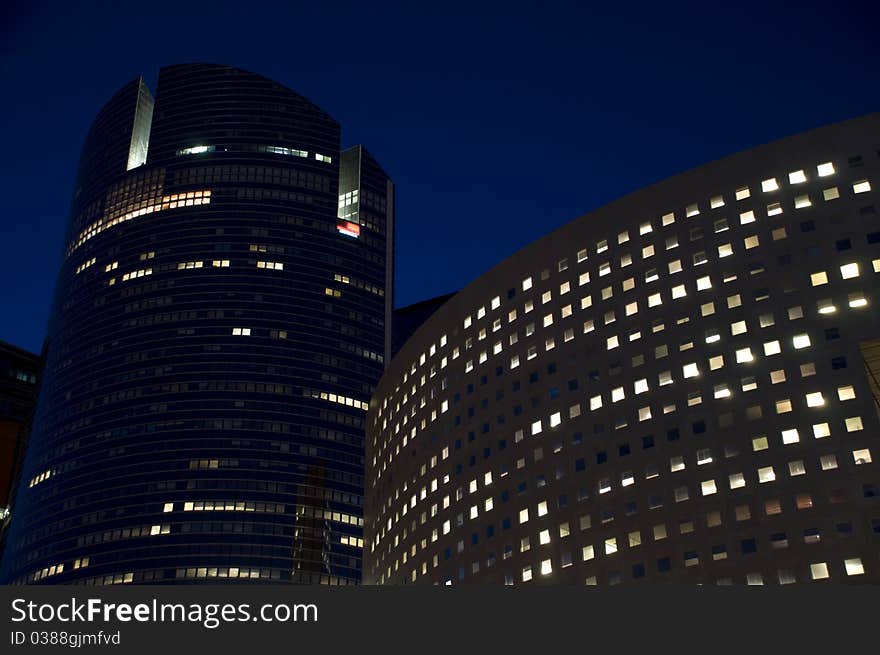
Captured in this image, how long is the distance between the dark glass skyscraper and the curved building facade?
70.2 metres

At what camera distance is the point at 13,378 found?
17075 cm

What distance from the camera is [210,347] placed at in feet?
509

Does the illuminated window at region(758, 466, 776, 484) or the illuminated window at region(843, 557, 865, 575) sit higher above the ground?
the illuminated window at region(758, 466, 776, 484)

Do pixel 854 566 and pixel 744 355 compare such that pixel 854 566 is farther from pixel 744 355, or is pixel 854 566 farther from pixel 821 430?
pixel 744 355

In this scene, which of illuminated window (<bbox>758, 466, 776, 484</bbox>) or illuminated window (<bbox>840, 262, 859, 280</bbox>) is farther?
illuminated window (<bbox>840, 262, 859, 280</bbox>)

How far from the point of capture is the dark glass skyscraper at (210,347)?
5576 inches

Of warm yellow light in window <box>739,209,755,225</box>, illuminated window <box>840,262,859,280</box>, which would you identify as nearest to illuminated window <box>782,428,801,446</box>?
illuminated window <box>840,262,859,280</box>

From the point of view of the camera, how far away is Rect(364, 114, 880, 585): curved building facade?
177 ft

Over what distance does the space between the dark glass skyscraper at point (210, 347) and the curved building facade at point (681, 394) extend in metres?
70.2

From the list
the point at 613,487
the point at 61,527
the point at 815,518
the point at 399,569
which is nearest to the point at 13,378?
the point at 61,527

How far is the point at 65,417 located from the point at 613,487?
11612 cm

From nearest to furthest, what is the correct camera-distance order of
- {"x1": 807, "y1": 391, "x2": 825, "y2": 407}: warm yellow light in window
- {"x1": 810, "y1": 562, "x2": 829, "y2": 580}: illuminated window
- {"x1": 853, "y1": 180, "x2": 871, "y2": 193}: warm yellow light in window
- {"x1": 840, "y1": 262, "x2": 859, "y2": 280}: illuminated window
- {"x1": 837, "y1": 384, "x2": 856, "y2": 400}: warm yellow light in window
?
1. {"x1": 810, "y1": 562, "x2": 829, "y2": 580}: illuminated window
2. {"x1": 837, "y1": 384, "x2": 856, "y2": 400}: warm yellow light in window
3. {"x1": 807, "y1": 391, "x2": 825, "y2": 407}: warm yellow light in window
4. {"x1": 840, "y1": 262, "x2": 859, "y2": 280}: illuminated window
5. {"x1": 853, "y1": 180, "x2": 871, "y2": 193}: warm yellow light in window

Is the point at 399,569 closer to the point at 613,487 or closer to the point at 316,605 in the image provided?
the point at 613,487

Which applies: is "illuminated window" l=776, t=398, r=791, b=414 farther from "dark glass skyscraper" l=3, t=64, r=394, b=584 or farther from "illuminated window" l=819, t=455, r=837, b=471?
"dark glass skyscraper" l=3, t=64, r=394, b=584
